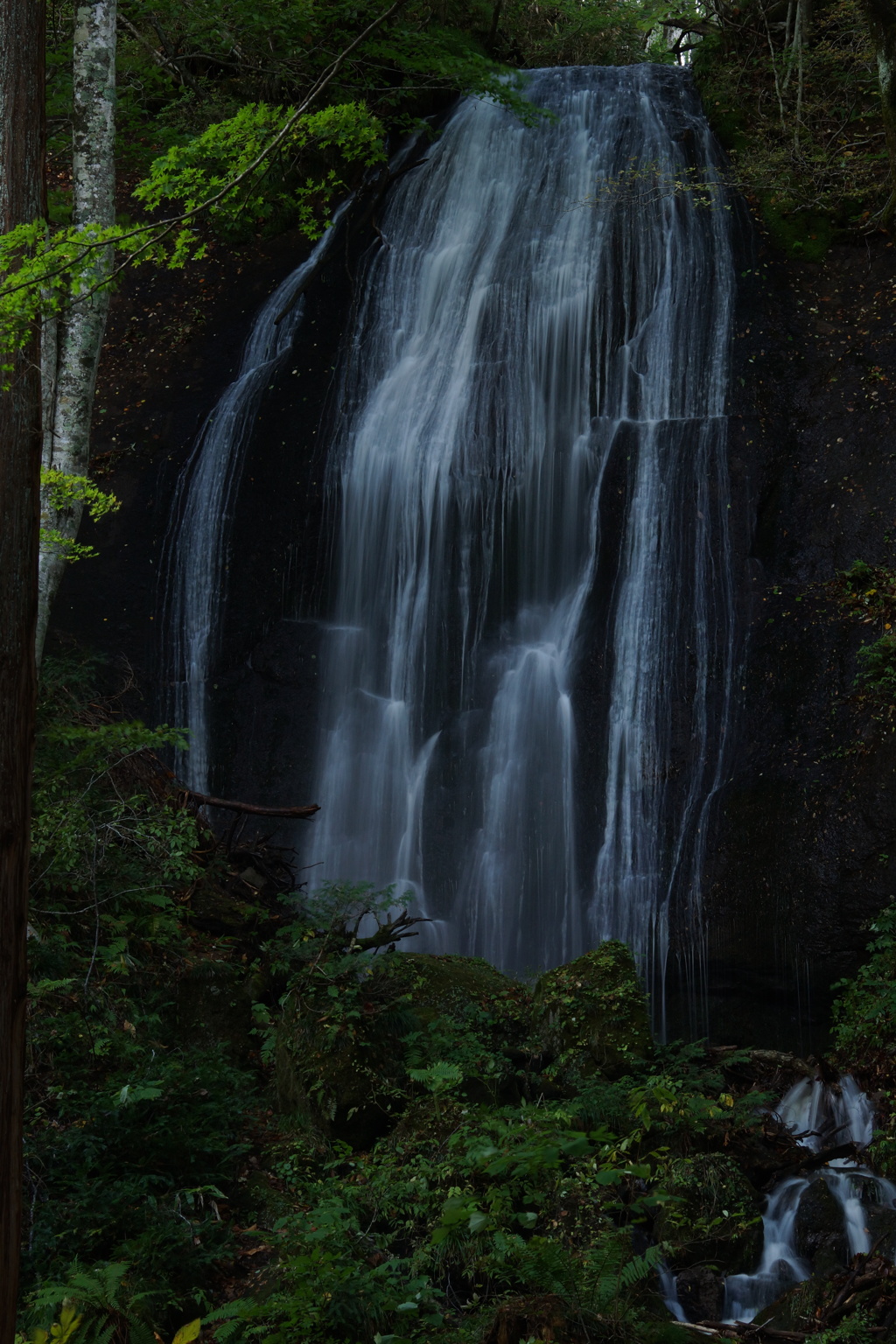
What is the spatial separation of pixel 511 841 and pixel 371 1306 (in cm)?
703

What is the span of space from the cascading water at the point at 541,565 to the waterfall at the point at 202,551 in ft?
4.25

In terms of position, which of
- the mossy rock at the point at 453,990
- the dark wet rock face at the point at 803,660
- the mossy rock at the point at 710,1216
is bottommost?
the mossy rock at the point at 710,1216

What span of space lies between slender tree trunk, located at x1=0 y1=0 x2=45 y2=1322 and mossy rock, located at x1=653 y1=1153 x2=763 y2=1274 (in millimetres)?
3748

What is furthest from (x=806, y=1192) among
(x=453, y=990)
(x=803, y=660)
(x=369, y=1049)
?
(x=803, y=660)

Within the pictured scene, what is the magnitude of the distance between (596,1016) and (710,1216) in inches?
58.2

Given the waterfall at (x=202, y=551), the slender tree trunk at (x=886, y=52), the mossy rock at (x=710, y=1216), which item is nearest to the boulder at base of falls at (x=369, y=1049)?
the mossy rock at (x=710, y=1216)

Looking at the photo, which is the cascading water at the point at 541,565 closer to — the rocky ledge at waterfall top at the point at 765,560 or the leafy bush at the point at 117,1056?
the rocky ledge at waterfall top at the point at 765,560

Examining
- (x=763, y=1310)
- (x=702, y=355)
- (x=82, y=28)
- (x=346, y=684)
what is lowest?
(x=763, y=1310)

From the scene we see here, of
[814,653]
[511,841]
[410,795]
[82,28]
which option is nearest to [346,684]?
[410,795]

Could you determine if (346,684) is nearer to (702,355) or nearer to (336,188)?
(702,355)

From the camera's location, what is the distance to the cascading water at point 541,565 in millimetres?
10445

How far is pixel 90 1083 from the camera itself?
5297 mm

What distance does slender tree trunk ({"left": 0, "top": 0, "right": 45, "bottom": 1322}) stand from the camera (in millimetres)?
2846

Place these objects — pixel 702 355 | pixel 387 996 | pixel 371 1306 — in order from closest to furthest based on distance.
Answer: pixel 371 1306
pixel 387 996
pixel 702 355
